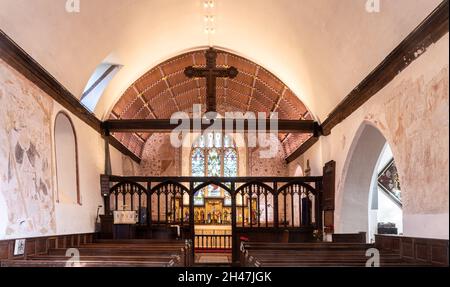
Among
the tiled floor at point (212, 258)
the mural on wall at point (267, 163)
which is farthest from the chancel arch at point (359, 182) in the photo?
the mural on wall at point (267, 163)

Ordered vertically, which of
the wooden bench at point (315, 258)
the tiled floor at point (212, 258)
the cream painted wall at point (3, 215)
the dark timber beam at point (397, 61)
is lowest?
the tiled floor at point (212, 258)

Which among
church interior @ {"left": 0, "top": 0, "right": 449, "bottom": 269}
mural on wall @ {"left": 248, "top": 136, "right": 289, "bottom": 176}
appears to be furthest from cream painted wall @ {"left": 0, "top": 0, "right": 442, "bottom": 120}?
mural on wall @ {"left": 248, "top": 136, "right": 289, "bottom": 176}

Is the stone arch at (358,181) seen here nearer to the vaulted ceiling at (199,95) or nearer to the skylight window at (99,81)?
the vaulted ceiling at (199,95)

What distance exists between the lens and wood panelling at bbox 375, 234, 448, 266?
4.00 metres

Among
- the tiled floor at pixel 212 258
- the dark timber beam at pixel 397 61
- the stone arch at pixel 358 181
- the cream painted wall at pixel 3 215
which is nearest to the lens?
the dark timber beam at pixel 397 61

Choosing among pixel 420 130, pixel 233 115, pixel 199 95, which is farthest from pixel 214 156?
pixel 420 130

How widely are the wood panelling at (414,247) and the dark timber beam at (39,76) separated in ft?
15.8

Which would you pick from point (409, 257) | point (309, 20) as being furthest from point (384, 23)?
point (409, 257)

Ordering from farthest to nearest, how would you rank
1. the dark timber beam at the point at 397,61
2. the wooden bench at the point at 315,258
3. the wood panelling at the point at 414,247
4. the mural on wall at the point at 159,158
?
1. the mural on wall at the point at 159,158
2. the dark timber beam at the point at 397,61
3. the wooden bench at the point at 315,258
4. the wood panelling at the point at 414,247

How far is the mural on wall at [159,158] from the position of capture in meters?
17.4

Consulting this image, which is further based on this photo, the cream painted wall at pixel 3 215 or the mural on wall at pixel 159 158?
the mural on wall at pixel 159 158

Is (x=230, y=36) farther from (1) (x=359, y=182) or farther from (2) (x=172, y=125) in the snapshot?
(1) (x=359, y=182)

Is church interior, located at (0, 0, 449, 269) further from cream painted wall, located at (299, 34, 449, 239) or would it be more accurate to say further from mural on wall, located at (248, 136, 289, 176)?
mural on wall, located at (248, 136, 289, 176)
